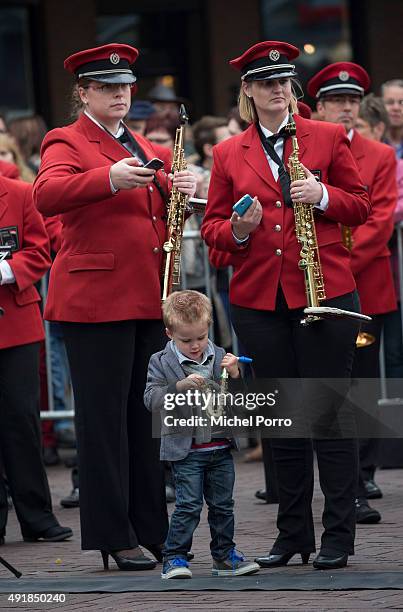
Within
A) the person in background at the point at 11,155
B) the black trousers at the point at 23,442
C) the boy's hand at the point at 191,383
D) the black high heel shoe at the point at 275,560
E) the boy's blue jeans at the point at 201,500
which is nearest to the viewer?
the boy's hand at the point at 191,383

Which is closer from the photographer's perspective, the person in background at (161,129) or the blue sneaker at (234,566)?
the blue sneaker at (234,566)

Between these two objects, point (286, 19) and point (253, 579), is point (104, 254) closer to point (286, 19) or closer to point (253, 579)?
point (253, 579)

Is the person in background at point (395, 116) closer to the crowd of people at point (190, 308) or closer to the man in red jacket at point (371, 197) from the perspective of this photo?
the man in red jacket at point (371, 197)

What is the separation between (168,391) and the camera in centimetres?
674

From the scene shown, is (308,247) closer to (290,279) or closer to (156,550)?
(290,279)

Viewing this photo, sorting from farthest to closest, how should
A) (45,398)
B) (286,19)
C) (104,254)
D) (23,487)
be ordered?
(286,19), (45,398), (23,487), (104,254)

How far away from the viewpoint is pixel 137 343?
7.50m

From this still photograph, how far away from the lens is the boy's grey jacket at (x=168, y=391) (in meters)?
6.76

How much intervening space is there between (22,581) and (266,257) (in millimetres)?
1817

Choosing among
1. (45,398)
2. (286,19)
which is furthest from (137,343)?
(286,19)

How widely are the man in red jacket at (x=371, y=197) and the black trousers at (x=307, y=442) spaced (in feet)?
5.25

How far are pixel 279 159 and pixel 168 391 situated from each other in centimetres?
119

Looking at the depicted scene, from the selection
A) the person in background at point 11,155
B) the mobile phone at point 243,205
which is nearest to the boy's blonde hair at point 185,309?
the mobile phone at point 243,205

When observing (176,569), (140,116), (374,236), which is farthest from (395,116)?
(176,569)
